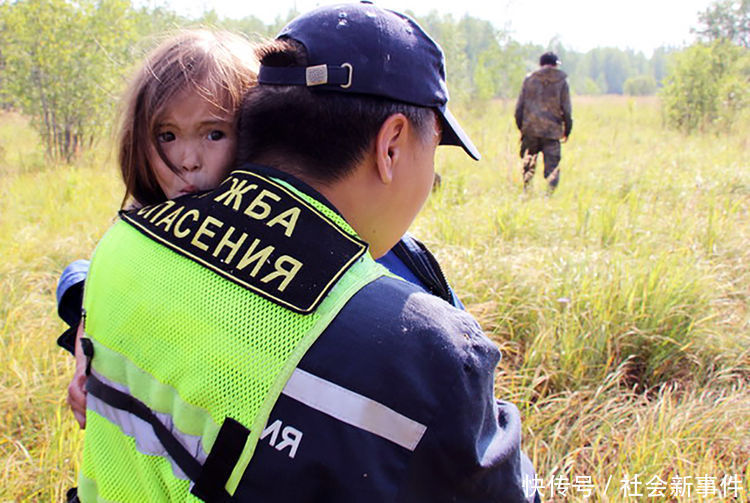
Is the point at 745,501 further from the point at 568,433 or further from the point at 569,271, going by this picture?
the point at 569,271

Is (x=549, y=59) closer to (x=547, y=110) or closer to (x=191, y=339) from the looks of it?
(x=547, y=110)

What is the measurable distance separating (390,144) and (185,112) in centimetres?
57

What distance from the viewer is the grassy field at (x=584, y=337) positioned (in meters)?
1.99

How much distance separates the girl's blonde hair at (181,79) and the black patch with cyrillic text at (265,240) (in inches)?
19.7

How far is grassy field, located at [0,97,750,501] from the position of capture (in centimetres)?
199

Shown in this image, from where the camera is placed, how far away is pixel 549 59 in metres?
6.59

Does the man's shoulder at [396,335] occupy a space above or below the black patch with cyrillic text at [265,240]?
below

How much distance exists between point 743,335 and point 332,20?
103 inches

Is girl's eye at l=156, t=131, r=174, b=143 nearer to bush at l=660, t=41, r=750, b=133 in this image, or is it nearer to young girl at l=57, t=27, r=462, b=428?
young girl at l=57, t=27, r=462, b=428

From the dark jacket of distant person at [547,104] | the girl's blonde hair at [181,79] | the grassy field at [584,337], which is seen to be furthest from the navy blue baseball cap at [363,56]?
the dark jacket of distant person at [547,104]

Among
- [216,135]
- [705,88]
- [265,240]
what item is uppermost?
[705,88]

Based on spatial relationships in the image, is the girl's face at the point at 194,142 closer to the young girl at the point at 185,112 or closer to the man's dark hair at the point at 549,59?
the young girl at the point at 185,112

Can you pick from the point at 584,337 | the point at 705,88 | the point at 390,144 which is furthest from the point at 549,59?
the point at 705,88

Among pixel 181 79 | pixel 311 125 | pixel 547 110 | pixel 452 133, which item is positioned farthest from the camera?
pixel 547 110
